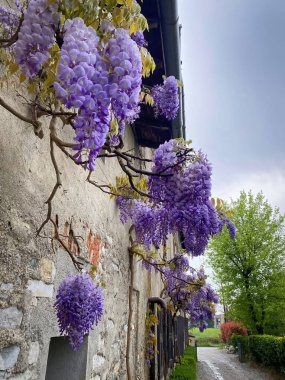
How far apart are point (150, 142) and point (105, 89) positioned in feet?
12.0

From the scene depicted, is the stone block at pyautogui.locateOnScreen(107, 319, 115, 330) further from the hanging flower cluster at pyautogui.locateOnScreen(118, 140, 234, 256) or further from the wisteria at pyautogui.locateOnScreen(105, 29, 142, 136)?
the wisteria at pyautogui.locateOnScreen(105, 29, 142, 136)

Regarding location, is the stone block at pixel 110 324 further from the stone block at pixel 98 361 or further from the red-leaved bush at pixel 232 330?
the red-leaved bush at pixel 232 330

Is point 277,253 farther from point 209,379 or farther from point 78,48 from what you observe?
point 78,48

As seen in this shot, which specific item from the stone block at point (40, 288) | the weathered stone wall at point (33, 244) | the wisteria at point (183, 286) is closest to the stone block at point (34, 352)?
the weathered stone wall at point (33, 244)

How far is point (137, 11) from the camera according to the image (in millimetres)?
1468

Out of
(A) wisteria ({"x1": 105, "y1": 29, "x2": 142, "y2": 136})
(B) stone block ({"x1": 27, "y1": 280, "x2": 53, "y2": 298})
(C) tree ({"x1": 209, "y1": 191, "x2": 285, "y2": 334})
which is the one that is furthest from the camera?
(C) tree ({"x1": 209, "y1": 191, "x2": 285, "y2": 334})

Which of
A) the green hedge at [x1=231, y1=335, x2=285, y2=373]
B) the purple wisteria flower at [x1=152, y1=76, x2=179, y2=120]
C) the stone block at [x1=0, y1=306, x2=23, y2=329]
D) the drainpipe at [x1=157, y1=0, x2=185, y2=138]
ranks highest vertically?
the drainpipe at [x1=157, y1=0, x2=185, y2=138]

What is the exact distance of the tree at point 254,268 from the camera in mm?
15766

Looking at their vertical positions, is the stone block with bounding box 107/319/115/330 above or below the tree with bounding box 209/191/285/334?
below

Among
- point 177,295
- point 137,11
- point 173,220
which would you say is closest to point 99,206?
point 173,220

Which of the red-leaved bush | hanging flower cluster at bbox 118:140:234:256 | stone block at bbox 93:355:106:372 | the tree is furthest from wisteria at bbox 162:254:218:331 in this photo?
the red-leaved bush

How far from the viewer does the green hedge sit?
11.1 m

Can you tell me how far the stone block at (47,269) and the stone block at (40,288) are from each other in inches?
1.3

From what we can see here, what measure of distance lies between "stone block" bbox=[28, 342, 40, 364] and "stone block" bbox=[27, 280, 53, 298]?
0.78ft
